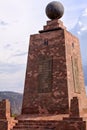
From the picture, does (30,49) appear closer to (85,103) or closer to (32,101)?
(32,101)

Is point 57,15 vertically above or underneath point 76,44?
above

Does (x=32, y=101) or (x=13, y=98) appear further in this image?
(x=13, y=98)

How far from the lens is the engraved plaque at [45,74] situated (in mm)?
18016

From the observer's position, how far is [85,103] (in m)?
18.7

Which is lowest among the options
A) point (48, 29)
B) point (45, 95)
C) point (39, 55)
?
point (45, 95)

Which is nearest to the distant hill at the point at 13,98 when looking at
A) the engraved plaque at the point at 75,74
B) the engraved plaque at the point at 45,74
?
the engraved plaque at the point at 75,74

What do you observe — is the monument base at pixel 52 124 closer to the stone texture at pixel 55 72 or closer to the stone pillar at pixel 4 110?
the stone pillar at pixel 4 110

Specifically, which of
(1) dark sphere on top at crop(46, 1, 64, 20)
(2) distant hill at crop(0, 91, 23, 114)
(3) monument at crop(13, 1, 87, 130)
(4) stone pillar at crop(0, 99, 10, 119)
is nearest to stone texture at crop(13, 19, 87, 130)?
(3) monument at crop(13, 1, 87, 130)

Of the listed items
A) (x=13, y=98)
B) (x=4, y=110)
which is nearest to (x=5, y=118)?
(x=4, y=110)

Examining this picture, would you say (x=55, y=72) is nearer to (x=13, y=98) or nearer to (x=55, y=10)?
(x=55, y=10)

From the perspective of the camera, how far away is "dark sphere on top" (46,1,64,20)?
18969 millimetres

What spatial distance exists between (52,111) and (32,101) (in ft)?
4.99

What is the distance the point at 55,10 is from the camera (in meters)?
19.0

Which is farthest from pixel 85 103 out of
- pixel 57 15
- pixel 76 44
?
pixel 57 15
